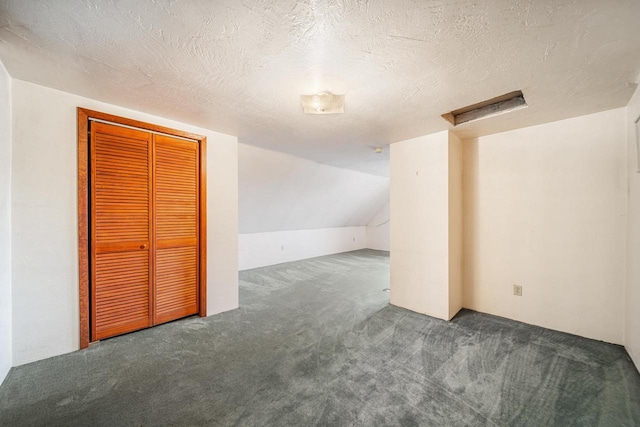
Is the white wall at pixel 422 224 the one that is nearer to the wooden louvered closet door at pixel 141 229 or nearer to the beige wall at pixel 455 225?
the beige wall at pixel 455 225

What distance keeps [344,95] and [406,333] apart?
2.21 metres

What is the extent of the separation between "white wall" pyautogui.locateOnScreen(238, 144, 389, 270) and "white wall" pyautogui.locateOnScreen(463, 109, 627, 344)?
102 inches

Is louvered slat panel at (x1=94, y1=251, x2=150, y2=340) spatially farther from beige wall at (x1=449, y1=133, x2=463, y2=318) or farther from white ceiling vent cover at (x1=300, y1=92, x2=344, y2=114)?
beige wall at (x1=449, y1=133, x2=463, y2=318)

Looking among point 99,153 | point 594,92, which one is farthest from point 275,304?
point 594,92

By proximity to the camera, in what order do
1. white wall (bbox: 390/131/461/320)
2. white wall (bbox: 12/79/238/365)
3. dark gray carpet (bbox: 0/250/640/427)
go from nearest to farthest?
dark gray carpet (bbox: 0/250/640/427) < white wall (bbox: 12/79/238/365) < white wall (bbox: 390/131/461/320)

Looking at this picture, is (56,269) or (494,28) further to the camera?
(56,269)

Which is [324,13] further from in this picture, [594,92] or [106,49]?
[594,92]

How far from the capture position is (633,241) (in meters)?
1.92

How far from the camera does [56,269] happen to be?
1.93 meters

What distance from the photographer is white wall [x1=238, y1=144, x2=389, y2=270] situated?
4.05m

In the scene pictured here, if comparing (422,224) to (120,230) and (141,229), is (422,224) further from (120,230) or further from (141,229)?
(120,230)

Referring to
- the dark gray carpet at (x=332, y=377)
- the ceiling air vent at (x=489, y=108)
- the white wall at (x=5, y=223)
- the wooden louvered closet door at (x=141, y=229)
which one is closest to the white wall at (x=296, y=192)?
the wooden louvered closet door at (x=141, y=229)

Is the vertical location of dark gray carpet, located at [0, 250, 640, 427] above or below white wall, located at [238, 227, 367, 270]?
below

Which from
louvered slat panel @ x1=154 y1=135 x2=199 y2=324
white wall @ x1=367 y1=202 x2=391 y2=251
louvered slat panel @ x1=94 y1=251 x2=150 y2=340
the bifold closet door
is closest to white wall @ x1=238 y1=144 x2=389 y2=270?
white wall @ x1=367 y1=202 x2=391 y2=251
